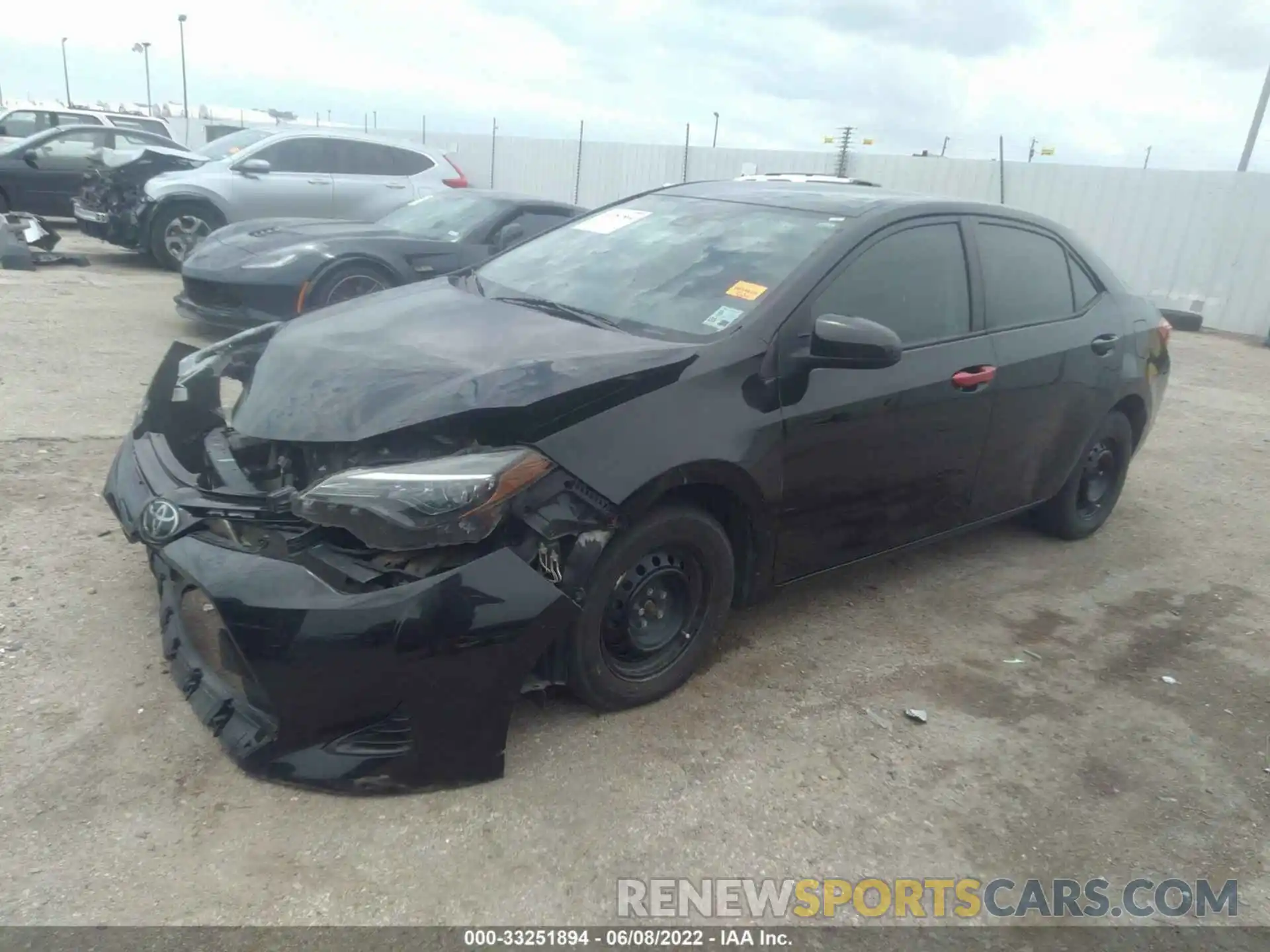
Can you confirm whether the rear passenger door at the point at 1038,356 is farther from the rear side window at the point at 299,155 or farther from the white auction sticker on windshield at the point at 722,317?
the rear side window at the point at 299,155

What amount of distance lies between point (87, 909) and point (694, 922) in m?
1.39

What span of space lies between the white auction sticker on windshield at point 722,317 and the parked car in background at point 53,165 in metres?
12.3

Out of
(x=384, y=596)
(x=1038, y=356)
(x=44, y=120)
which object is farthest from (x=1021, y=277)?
(x=44, y=120)

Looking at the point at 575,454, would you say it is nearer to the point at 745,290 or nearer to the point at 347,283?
the point at 745,290

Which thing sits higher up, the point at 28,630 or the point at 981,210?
the point at 981,210

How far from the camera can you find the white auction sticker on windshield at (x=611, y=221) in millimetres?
3957

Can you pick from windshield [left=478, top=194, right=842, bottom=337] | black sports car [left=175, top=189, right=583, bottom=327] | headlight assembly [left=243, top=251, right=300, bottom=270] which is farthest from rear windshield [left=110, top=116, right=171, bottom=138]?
windshield [left=478, top=194, right=842, bottom=337]

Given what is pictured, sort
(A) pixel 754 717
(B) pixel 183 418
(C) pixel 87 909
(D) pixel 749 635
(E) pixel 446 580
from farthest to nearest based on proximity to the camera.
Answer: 1. (D) pixel 749 635
2. (B) pixel 183 418
3. (A) pixel 754 717
4. (E) pixel 446 580
5. (C) pixel 87 909

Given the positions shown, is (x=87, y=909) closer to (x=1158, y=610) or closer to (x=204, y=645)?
(x=204, y=645)

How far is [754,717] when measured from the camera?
308cm

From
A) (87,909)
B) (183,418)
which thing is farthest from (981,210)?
(87,909)

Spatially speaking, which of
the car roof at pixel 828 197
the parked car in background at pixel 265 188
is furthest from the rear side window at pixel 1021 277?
the parked car in background at pixel 265 188

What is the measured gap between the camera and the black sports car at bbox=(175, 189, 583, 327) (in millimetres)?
6777

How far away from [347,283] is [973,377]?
4828 mm
